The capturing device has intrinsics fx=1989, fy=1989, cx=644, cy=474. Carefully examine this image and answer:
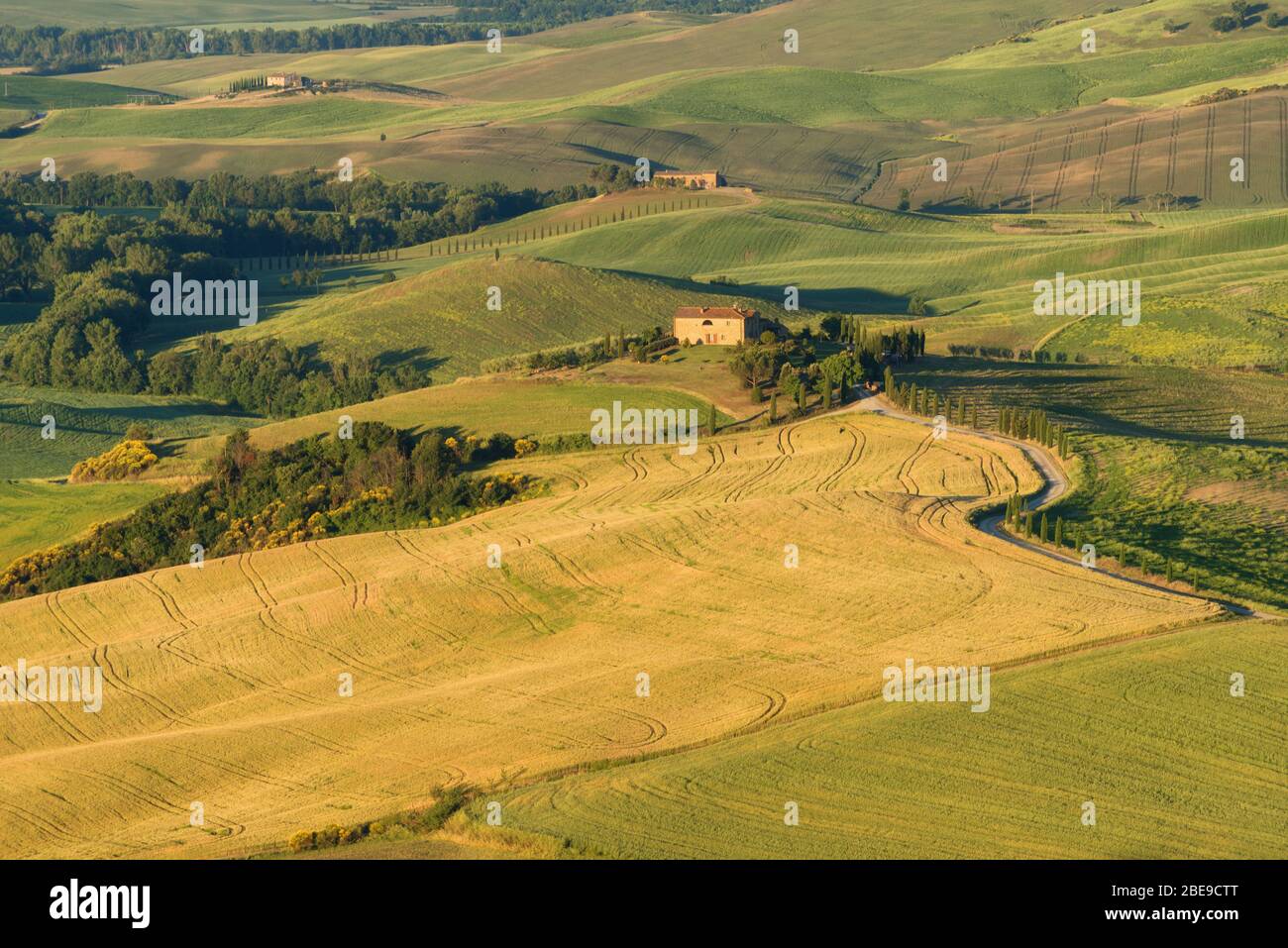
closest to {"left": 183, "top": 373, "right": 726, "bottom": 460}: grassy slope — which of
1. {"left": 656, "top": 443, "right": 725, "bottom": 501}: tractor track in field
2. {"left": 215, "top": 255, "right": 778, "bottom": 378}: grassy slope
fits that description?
{"left": 656, "top": 443, "right": 725, "bottom": 501}: tractor track in field

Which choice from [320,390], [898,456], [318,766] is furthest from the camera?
[320,390]

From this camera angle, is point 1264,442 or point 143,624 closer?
point 143,624

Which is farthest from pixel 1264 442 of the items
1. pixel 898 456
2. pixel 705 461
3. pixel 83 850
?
pixel 83 850

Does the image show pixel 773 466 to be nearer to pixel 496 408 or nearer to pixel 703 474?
pixel 703 474

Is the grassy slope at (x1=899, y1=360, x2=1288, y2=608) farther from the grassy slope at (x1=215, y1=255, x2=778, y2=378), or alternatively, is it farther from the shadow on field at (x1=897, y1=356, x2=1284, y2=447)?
the grassy slope at (x1=215, y1=255, x2=778, y2=378)

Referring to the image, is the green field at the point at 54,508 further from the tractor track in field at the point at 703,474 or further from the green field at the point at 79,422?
the tractor track in field at the point at 703,474

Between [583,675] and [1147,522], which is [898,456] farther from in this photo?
[583,675]

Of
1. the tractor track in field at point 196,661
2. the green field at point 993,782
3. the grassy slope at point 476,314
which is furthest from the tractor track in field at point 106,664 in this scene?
the grassy slope at point 476,314
